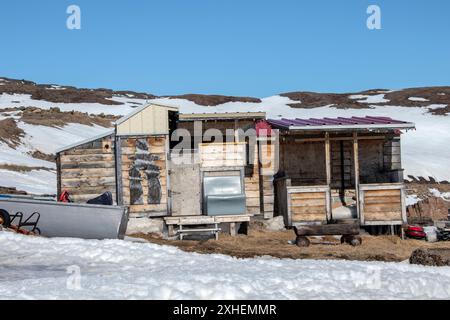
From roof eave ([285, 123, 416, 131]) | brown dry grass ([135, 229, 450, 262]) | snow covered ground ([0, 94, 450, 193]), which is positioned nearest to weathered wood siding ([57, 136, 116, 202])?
brown dry grass ([135, 229, 450, 262])

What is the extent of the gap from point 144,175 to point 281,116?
33364 millimetres

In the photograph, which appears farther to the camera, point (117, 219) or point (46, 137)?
point (46, 137)

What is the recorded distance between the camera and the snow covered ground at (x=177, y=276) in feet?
31.0

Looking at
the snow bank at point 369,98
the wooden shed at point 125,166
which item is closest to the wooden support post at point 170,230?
the wooden shed at point 125,166

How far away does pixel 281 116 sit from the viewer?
54188 millimetres

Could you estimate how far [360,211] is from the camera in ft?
72.9

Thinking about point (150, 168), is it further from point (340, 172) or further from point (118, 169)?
point (340, 172)

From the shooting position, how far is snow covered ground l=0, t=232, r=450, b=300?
945cm

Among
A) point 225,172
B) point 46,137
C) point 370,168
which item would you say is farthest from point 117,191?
point 46,137

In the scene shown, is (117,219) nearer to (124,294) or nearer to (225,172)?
(225,172)

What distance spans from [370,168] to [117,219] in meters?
10.9

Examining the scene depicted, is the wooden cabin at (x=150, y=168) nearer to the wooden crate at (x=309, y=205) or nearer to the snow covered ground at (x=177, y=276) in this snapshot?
the wooden crate at (x=309, y=205)

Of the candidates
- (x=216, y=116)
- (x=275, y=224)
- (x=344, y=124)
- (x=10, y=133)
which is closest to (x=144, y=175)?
(x=216, y=116)

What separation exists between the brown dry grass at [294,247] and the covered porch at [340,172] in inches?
34.4
